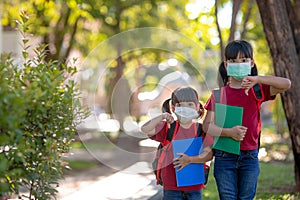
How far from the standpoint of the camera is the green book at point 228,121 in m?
4.59

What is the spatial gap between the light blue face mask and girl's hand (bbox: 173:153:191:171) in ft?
2.36

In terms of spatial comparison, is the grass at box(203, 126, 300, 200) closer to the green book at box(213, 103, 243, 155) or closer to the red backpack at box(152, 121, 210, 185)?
the green book at box(213, 103, 243, 155)

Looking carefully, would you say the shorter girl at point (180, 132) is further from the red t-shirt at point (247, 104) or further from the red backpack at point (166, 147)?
the red t-shirt at point (247, 104)

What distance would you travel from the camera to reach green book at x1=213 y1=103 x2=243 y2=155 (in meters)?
4.59

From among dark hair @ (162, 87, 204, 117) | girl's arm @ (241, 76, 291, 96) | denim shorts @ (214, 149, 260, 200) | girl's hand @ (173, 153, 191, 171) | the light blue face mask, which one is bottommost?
denim shorts @ (214, 149, 260, 200)

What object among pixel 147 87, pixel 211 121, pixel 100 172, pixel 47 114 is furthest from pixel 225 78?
pixel 100 172

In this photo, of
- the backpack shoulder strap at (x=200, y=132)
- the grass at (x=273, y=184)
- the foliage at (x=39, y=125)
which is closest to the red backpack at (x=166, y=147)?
the backpack shoulder strap at (x=200, y=132)

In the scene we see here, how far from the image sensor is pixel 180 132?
4523 millimetres

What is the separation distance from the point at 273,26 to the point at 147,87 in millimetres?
3505

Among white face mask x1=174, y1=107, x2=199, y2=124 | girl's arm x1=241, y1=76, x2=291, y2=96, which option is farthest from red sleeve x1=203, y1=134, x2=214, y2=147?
girl's arm x1=241, y1=76, x2=291, y2=96

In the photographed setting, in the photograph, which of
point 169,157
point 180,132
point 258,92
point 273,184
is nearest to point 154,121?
point 180,132

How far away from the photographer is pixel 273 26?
7.19 m

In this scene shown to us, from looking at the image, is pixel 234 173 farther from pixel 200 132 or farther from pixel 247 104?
pixel 247 104

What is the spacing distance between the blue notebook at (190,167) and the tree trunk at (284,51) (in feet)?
9.68
